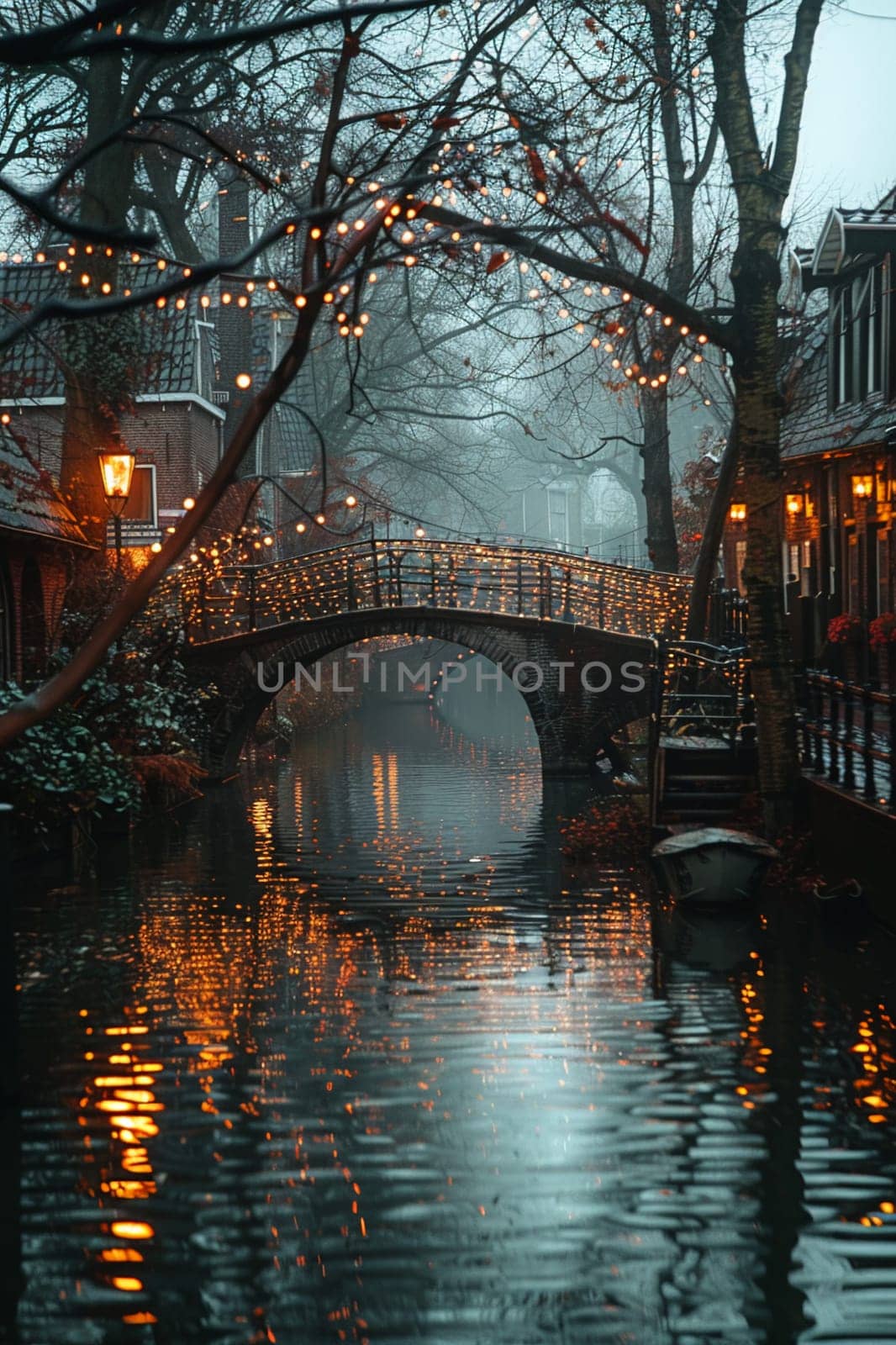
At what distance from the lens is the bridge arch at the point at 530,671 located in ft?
86.2

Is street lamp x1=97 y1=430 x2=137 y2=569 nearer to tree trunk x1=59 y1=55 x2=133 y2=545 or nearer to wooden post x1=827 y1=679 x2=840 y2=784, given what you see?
tree trunk x1=59 y1=55 x2=133 y2=545

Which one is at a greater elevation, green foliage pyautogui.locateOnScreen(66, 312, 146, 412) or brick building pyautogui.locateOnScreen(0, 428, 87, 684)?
green foliage pyautogui.locateOnScreen(66, 312, 146, 412)

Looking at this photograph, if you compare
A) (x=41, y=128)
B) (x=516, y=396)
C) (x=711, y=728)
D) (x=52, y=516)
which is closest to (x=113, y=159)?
(x=41, y=128)

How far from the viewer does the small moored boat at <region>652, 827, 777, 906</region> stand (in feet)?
42.6

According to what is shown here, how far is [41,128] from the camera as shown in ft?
A: 65.7

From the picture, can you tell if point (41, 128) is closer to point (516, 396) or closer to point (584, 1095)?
point (584, 1095)

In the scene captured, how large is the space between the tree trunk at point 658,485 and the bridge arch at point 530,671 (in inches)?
57.1

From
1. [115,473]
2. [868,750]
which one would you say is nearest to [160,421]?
[115,473]

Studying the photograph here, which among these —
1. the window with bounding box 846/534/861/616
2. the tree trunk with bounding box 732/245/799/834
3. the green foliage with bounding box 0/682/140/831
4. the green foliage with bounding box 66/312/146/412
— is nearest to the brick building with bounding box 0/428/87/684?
the green foliage with bounding box 66/312/146/412

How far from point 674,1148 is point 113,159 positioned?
16.9m

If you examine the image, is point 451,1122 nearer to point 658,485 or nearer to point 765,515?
point 765,515

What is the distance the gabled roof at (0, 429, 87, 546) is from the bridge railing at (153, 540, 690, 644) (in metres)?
5.57

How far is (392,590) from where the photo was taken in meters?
27.3

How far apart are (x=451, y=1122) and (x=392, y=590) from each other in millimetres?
20401
